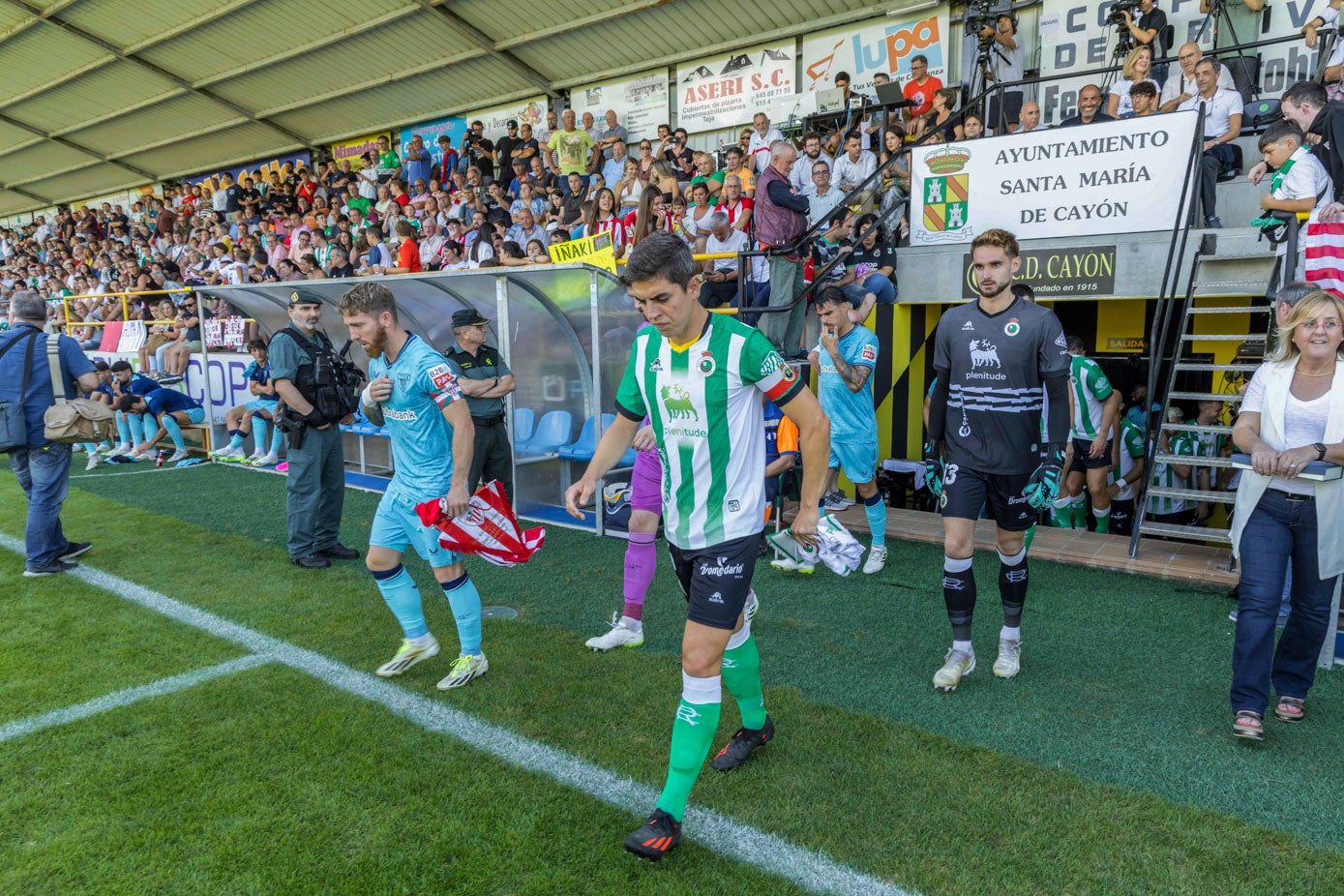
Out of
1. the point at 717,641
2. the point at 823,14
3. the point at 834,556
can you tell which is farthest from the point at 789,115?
the point at 717,641

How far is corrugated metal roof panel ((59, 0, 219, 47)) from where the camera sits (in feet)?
50.5

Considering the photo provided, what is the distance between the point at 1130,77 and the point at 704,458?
8757 millimetres

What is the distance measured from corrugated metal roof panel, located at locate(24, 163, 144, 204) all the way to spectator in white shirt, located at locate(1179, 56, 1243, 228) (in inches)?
1086

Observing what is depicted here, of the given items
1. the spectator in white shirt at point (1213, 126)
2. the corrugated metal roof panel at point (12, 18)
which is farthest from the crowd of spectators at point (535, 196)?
the corrugated metal roof panel at point (12, 18)

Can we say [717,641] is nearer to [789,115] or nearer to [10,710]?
[10,710]

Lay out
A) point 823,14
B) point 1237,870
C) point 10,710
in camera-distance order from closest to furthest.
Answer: point 1237,870
point 10,710
point 823,14

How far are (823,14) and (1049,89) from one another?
3.89 metres

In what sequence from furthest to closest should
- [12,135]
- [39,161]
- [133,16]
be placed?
[39,161], [12,135], [133,16]

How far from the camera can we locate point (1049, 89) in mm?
10844

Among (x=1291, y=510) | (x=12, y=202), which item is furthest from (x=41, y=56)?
(x=1291, y=510)

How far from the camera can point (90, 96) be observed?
19875mm

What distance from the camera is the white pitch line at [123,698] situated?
372 centimetres

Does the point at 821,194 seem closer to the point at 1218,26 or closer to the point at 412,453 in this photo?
the point at 1218,26

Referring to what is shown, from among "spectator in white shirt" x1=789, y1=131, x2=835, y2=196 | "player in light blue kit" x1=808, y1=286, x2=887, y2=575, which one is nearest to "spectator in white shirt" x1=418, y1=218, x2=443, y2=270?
"spectator in white shirt" x1=789, y1=131, x2=835, y2=196
